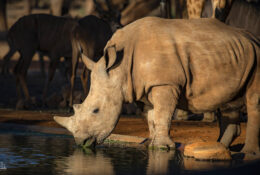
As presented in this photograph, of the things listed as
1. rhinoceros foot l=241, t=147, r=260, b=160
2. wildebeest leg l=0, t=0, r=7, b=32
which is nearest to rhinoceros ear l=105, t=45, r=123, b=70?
rhinoceros foot l=241, t=147, r=260, b=160

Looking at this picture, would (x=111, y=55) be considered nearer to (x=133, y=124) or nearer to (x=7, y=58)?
(x=133, y=124)

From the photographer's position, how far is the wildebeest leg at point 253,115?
284 inches

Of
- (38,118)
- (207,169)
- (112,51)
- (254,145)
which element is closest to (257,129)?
(254,145)

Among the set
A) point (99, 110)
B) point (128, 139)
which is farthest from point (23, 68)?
point (99, 110)

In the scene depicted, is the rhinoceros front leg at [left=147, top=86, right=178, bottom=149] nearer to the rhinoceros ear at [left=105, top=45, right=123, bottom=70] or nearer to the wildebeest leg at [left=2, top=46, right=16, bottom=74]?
the rhinoceros ear at [left=105, top=45, right=123, bottom=70]

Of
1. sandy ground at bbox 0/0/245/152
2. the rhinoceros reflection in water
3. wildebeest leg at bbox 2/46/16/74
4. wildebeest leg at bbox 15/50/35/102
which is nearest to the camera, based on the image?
the rhinoceros reflection in water

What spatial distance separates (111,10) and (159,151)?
28.0 ft

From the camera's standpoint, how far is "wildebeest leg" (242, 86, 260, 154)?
7.20m

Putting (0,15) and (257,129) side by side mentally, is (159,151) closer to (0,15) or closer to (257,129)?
(257,129)

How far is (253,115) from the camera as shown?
284 inches

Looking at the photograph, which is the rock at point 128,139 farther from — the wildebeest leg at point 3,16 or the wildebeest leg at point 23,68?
the wildebeest leg at point 3,16

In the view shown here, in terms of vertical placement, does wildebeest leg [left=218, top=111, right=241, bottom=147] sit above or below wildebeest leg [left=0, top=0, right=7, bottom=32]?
above

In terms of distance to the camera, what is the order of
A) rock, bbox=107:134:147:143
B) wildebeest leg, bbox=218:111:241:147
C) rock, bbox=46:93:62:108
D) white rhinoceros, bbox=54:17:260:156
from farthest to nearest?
rock, bbox=46:93:62:108
rock, bbox=107:134:147:143
wildebeest leg, bbox=218:111:241:147
white rhinoceros, bbox=54:17:260:156

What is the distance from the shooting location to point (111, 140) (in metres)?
8.59
